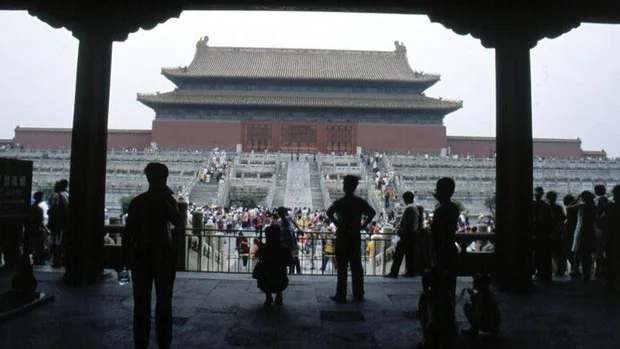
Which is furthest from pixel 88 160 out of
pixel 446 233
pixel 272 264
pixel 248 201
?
pixel 248 201

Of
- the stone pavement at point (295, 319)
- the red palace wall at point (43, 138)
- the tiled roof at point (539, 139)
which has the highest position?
the tiled roof at point (539, 139)

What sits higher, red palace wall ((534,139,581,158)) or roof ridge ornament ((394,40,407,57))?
roof ridge ornament ((394,40,407,57))

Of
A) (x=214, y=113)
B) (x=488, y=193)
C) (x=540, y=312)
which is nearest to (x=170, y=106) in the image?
(x=214, y=113)

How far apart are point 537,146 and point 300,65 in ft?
60.9

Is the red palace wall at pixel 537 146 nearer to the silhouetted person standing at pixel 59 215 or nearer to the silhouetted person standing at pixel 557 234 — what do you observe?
the silhouetted person standing at pixel 557 234

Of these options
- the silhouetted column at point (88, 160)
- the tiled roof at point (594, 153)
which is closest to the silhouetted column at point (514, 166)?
the silhouetted column at point (88, 160)

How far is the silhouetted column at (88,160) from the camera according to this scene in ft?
19.2

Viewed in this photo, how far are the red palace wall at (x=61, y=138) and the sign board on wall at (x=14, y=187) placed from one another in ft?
105

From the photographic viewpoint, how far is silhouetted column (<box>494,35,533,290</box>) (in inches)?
228

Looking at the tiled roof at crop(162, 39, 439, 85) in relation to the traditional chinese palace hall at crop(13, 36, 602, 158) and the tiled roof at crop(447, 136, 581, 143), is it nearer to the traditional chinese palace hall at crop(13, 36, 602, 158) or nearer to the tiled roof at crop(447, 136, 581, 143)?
the traditional chinese palace hall at crop(13, 36, 602, 158)

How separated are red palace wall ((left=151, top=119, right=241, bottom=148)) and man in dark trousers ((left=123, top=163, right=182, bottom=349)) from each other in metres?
32.7

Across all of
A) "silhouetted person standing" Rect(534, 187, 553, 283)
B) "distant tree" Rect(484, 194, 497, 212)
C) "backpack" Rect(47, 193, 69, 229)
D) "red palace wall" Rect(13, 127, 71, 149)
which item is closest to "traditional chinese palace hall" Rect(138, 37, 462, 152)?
"red palace wall" Rect(13, 127, 71, 149)

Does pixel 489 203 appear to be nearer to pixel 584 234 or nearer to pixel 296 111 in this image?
pixel 296 111

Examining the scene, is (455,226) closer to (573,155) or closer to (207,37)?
(573,155)
